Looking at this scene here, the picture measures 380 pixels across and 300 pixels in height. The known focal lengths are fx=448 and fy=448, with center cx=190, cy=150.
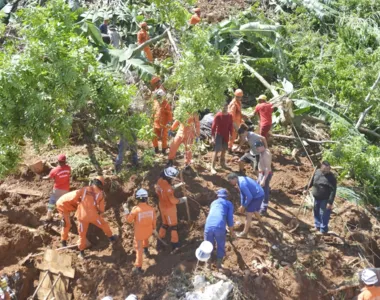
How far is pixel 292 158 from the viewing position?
11820 mm

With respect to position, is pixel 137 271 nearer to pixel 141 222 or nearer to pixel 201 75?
pixel 141 222

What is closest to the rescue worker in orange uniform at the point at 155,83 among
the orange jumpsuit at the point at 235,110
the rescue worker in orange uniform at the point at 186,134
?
the rescue worker in orange uniform at the point at 186,134

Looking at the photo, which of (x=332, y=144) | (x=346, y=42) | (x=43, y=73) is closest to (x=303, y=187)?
(x=332, y=144)

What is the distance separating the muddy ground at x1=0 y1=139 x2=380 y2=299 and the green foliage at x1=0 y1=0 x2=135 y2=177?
2712 millimetres

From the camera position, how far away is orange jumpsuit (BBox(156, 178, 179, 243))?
827cm

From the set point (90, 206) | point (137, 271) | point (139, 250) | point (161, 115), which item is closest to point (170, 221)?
point (139, 250)

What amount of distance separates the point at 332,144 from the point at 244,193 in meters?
3.61

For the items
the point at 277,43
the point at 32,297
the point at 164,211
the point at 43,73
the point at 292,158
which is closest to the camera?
the point at 43,73

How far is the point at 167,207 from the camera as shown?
27.5 feet

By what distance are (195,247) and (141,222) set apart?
1327 millimetres

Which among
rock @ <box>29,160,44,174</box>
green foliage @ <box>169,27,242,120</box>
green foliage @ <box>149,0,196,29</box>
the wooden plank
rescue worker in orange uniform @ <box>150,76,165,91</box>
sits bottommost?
the wooden plank

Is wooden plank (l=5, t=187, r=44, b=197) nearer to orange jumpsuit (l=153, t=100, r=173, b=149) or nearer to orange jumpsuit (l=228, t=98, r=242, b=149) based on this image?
orange jumpsuit (l=153, t=100, r=173, b=149)

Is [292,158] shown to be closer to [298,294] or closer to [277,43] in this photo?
[277,43]

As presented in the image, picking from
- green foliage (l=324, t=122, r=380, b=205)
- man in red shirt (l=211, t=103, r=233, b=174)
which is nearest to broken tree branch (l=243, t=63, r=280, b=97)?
green foliage (l=324, t=122, r=380, b=205)
